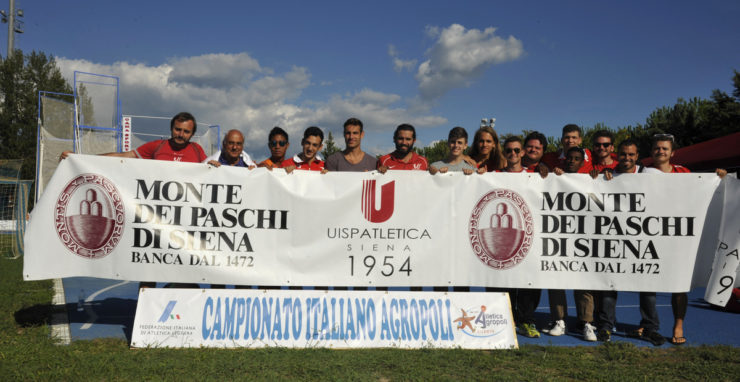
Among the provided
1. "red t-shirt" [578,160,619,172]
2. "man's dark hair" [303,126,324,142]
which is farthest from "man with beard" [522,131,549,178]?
"man's dark hair" [303,126,324,142]

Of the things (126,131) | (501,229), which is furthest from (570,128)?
(126,131)

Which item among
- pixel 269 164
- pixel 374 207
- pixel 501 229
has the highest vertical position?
pixel 269 164

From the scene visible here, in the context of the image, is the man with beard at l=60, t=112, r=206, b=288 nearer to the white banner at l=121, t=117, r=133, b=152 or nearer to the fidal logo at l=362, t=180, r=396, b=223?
the fidal logo at l=362, t=180, r=396, b=223

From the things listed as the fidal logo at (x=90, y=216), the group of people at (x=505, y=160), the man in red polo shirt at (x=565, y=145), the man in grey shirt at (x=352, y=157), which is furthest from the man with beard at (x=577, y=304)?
the fidal logo at (x=90, y=216)

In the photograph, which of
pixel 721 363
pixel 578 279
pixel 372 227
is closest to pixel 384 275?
pixel 372 227

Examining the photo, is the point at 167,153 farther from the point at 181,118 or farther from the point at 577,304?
the point at 577,304

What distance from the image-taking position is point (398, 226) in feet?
16.0

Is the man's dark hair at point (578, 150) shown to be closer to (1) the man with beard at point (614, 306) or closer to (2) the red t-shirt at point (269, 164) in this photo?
(1) the man with beard at point (614, 306)

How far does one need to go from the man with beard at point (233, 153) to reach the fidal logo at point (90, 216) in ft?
3.74

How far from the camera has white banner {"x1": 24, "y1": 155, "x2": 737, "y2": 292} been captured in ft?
15.6

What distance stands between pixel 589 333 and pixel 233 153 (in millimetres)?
4473

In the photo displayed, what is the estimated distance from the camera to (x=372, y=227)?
4.89 m

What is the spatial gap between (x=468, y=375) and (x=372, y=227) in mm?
1788

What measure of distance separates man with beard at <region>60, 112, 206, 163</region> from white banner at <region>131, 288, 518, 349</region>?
1531 mm
